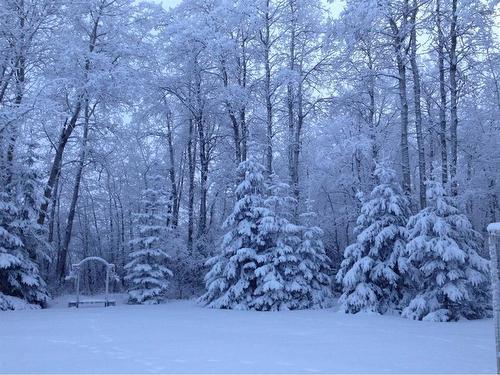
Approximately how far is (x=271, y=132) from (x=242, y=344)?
1288 cm

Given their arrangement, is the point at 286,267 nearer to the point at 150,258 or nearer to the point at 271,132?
the point at 150,258

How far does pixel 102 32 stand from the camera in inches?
781

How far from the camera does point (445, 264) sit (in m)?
12.2

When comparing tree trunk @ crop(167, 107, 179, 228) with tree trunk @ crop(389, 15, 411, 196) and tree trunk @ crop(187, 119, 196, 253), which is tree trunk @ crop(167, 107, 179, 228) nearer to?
tree trunk @ crop(187, 119, 196, 253)

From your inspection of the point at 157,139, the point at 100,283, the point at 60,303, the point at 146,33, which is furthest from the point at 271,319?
the point at 100,283

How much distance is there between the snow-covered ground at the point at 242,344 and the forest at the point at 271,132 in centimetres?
197

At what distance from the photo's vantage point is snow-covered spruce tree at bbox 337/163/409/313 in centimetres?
1366

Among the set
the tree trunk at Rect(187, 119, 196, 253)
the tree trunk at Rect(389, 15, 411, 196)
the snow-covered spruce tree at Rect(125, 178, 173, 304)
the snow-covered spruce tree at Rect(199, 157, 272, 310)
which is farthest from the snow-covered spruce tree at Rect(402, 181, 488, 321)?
the tree trunk at Rect(187, 119, 196, 253)

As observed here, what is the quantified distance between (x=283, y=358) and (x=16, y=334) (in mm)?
5797

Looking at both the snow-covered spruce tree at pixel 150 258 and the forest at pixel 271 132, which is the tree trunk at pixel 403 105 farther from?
the snow-covered spruce tree at pixel 150 258

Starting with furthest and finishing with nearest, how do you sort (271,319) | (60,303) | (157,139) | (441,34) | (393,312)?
(157,139) < (60,303) < (441,34) < (393,312) < (271,319)

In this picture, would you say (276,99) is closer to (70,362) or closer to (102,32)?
(102,32)

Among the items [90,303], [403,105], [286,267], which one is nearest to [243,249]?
[286,267]

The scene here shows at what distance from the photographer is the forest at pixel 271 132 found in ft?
45.4
